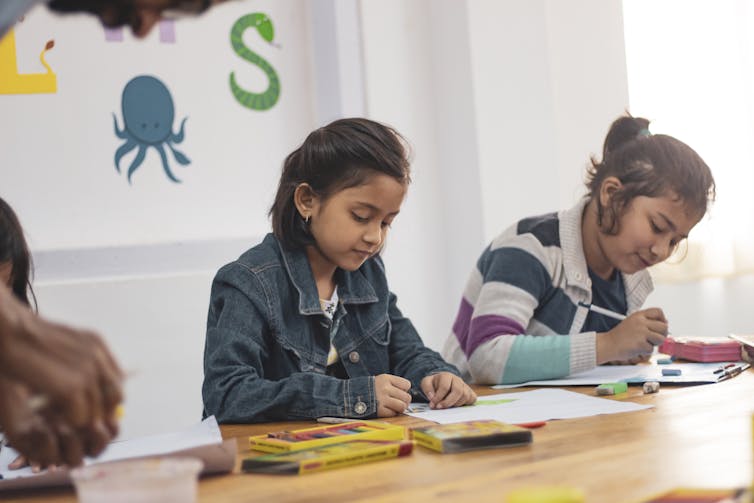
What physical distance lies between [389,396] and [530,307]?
0.58m

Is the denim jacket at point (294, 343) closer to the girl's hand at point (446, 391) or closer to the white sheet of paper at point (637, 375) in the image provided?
the girl's hand at point (446, 391)

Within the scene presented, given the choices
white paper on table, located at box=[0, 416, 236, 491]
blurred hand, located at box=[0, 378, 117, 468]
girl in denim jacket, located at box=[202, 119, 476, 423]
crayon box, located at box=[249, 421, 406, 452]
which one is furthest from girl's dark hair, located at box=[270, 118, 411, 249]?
blurred hand, located at box=[0, 378, 117, 468]

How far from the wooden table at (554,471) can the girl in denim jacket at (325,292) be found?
355 millimetres

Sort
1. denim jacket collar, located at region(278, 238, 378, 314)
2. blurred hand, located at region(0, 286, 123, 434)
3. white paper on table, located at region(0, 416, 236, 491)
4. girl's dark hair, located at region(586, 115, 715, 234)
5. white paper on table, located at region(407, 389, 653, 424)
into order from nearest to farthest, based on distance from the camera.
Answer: blurred hand, located at region(0, 286, 123, 434) < white paper on table, located at region(0, 416, 236, 491) < white paper on table, located at region(407, 389, 653, 424) < denim jacket collar, located at region(278, 238, 378, 314) < girl's dark hair, located at region(586, 115, 715, 234)

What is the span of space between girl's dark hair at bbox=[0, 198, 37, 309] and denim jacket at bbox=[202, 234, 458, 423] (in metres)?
0.33

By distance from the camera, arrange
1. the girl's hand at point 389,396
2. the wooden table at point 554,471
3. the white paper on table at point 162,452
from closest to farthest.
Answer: the wooden table at point 554,471
the white paper on table at point 162,452
the girl's hand at point 389,396

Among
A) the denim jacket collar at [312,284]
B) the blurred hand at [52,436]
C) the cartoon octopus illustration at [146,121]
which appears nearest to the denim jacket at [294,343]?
the denim jacket collar at [312,284]

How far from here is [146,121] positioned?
2.44 meters

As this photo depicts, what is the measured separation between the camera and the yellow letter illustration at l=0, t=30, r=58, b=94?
2.28 m

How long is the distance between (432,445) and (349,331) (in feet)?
2.13

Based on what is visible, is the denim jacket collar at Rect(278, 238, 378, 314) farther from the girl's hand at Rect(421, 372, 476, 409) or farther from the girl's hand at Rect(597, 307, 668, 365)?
the girl's hand at Rect(597, 307, 668, 365)

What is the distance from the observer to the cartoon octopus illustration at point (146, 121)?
2.43 meters

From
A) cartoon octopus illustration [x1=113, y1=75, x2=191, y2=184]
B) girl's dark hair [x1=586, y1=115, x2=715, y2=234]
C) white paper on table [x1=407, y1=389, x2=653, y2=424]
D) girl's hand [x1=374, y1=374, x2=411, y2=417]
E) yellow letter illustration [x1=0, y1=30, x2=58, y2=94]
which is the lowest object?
white paper on table [x1=407, y1=389, x2=653, y2=424]

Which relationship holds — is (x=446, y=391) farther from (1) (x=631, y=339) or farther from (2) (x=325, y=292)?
(1) (x=631, y=339)
